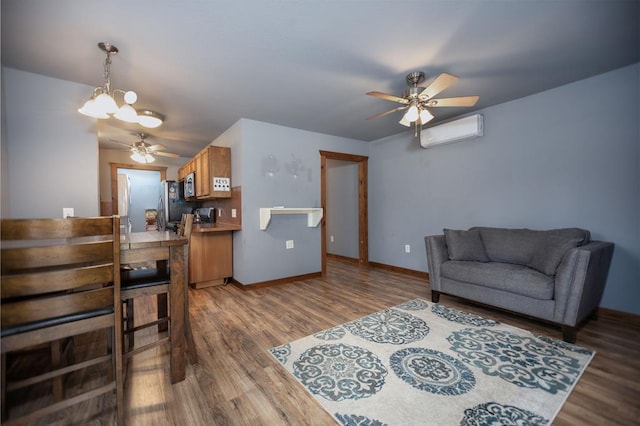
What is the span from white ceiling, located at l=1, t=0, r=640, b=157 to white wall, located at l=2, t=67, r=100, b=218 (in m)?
0.14

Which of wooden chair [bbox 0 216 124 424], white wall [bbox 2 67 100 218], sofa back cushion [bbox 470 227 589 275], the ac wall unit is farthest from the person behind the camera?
the ac wall unit

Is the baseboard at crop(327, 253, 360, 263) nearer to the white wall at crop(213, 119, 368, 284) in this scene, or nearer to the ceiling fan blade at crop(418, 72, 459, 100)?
the white wall at crop(213, 119, 368, 284)

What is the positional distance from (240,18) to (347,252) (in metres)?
4.47

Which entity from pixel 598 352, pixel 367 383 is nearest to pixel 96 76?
pixel 367 383

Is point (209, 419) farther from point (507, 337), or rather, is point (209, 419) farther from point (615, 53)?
point (615, 53)

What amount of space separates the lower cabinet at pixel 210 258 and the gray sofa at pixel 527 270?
110 inches

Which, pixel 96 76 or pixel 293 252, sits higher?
pixel 96 76

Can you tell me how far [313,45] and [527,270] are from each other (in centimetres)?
282

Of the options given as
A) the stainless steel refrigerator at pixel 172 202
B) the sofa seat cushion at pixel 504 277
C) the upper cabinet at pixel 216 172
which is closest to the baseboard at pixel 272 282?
the upper cabinet at pixel 216 172

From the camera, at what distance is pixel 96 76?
2.35 meters

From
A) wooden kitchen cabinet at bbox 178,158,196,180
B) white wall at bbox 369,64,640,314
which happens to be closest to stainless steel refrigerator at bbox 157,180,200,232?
A: wooden kitchen cabinet at bbox 178,158,196,180

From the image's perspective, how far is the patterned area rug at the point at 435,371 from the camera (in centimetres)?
138

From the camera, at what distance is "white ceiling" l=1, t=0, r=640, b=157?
1618 millimetres

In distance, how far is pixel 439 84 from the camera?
6.54 feet
